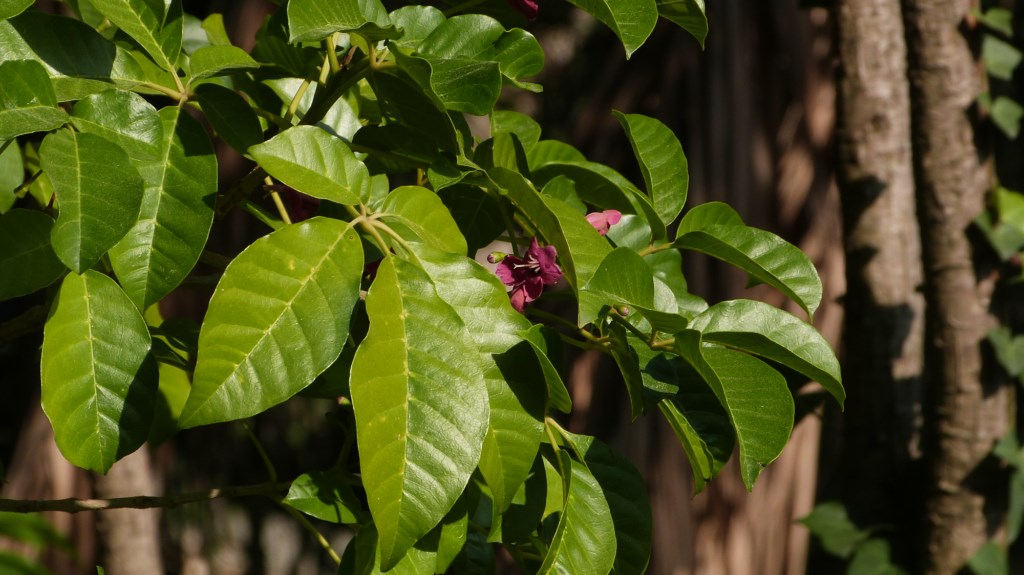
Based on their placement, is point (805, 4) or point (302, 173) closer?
point (302, 173)

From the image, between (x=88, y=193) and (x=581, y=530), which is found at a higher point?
(x=88, y=193)

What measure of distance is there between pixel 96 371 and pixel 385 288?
0.16m

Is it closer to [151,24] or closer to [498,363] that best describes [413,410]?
[498,363]

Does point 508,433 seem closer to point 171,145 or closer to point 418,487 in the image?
point 418,487

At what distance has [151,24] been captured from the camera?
1.79 feet

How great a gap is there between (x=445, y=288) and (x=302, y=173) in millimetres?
93

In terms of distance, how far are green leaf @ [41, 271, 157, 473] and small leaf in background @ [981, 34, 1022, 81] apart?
1157mm

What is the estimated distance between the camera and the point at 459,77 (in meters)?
0.50

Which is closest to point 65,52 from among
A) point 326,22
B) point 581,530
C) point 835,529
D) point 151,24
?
point 151,24

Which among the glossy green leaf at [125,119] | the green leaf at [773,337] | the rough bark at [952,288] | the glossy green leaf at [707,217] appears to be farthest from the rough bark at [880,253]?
the glossy green leaf at [125,119]

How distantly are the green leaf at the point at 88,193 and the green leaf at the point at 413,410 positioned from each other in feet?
0.40

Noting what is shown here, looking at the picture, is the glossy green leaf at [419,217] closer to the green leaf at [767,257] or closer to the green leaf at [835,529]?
the green leaf at [767,257]

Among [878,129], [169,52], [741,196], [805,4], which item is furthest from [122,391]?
[741,196]

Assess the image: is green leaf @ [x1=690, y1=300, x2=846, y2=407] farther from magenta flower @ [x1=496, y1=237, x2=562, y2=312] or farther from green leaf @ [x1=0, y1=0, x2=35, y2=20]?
green leaf @ [x1=0, y1=0, x2=35, y2=20]
